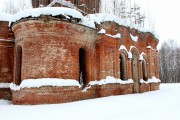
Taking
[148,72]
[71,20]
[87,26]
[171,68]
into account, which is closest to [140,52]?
[148,72]

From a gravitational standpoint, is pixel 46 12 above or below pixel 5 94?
above

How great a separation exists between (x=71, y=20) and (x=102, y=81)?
4.20m

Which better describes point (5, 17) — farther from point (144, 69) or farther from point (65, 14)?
point (144, 69)

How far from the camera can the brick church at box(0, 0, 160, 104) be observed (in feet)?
41.1

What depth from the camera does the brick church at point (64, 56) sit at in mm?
12531

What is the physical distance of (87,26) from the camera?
14.4 metres

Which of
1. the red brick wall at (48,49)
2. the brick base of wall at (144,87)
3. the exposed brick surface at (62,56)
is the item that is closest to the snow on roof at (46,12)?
the exposed brick surface at (62,56)

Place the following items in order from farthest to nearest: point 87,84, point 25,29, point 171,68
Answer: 1. point 171,68
2. point 87,84
3. point 25,29

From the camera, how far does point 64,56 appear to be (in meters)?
12.9

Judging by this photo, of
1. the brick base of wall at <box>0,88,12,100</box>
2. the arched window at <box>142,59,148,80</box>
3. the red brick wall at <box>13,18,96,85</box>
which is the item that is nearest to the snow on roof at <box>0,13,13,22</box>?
the red brick wall at <box>13,18,96,85</box>

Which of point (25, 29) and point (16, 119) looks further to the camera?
point (25, 29)

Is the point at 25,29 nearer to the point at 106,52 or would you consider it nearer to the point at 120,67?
the point at 106,52

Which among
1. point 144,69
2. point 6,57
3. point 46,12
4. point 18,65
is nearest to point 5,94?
point 18,65

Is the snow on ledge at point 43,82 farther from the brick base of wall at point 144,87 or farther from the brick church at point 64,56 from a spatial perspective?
the brick base of wall at point 144,87
